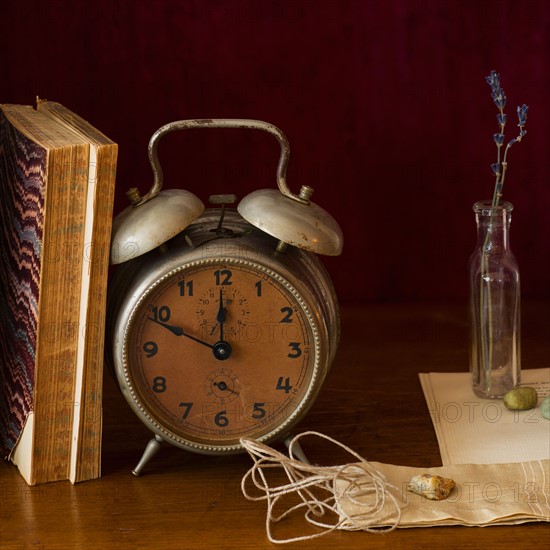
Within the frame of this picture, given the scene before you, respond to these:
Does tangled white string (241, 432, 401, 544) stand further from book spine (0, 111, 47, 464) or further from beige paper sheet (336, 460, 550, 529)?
book spine (0, 111, 47, 464)

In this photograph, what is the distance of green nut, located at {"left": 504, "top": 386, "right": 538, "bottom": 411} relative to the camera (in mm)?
1301

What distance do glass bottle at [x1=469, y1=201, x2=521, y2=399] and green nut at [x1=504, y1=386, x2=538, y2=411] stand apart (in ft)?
0.09

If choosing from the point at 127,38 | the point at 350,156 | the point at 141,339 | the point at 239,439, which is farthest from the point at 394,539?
the point at 127,38

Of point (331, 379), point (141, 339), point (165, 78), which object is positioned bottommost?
point (331, 379)

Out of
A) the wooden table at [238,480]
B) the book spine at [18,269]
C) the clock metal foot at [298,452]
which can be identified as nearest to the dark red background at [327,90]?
the wooden table at [238,480]

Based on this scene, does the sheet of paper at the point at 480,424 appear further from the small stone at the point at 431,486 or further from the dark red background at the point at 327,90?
the dark red background at the point at 327,90

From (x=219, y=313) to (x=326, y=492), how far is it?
215 mm

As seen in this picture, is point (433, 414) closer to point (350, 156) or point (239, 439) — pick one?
point (239, 439)

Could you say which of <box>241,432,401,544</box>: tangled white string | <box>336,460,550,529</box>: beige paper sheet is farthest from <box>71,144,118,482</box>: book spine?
<box>336,460,550,529</box>: beige paper sheet

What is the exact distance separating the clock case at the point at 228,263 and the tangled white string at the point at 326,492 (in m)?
0.05

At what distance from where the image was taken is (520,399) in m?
1.30

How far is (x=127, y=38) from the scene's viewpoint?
1.60m

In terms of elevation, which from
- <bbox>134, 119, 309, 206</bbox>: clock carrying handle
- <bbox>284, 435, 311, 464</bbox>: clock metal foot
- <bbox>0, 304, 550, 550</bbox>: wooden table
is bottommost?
<bbox>0, 304, 550, 550</bbox>: wooden table

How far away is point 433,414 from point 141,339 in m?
0.39
